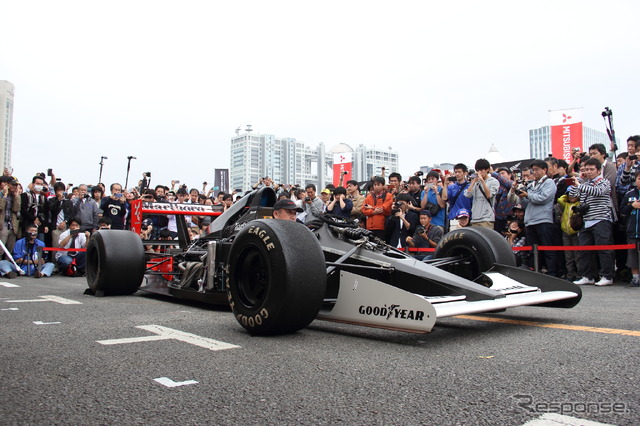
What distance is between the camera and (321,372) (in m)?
2.83

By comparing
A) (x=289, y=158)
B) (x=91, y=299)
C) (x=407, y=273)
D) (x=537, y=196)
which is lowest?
(x=91, y=299)

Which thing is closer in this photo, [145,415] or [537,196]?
[145,415]

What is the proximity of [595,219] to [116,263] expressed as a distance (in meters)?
6.91

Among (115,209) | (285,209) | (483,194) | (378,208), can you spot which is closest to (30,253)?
(115,209)

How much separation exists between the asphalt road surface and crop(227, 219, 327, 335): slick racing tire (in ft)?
0.51

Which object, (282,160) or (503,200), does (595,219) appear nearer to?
(503,200)

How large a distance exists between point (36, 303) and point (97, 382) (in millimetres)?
4025

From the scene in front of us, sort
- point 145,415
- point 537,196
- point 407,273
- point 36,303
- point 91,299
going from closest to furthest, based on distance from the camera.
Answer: point 145,415 → point 407,273 → point 36,303 → point 91,299 → point 537,196

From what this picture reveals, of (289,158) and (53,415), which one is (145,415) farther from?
(289,158)

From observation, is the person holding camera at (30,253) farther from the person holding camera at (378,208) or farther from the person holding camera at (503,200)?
the person holding camera at (503,200)

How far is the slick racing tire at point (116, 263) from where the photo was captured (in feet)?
22.0

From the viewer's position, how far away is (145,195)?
40.1 ft

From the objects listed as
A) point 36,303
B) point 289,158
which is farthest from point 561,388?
point 289,158

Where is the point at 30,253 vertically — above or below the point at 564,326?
above
